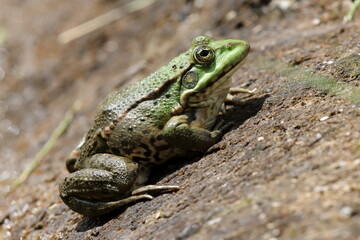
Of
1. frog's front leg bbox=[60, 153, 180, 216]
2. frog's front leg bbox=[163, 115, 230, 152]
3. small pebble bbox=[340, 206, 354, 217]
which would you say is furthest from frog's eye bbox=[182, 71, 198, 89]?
small pebble bbox=[340, 206, 354, 217]

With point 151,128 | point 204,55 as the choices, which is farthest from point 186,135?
point 204,55

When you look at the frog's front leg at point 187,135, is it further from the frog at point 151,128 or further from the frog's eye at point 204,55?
the frog's eye at point 204,55

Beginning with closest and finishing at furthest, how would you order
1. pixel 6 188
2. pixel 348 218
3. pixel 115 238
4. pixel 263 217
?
pixel 348 218 < pixel 263 217 < pixel 115 238 < pixel 6 188

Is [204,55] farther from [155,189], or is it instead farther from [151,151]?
[155,189]

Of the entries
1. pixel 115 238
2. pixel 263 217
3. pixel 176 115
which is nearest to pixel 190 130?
pixel 176 115

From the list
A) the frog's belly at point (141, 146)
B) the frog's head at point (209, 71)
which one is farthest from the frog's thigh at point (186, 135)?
the frog's head at point (209, 71)

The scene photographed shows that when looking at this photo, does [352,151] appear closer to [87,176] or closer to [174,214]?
[174,214]
